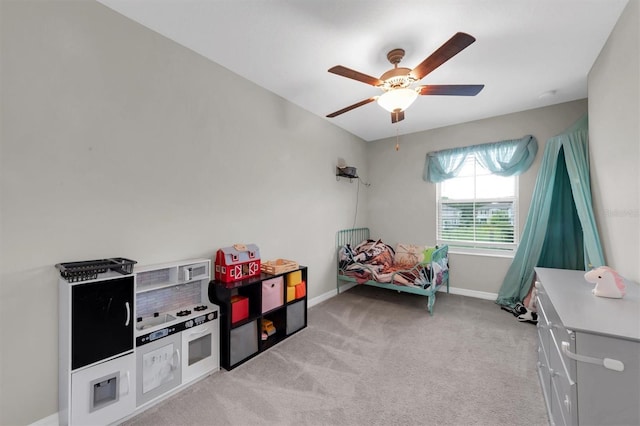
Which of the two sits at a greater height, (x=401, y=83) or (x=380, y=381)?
(x=401, y=83)

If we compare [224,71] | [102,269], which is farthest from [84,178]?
[224,71]

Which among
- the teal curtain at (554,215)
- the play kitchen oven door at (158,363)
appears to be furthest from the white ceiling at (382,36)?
the play kitchen oven door at (158,363)

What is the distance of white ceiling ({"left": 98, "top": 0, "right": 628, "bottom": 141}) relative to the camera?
1.76 m

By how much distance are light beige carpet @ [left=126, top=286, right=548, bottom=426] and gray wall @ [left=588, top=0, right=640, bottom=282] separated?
115 centimetres

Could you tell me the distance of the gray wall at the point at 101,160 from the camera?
1.45 meters

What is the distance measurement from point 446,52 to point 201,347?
2.83 m

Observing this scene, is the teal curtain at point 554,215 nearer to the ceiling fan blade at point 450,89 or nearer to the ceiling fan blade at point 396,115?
the ceiling fan blade at point 450,89

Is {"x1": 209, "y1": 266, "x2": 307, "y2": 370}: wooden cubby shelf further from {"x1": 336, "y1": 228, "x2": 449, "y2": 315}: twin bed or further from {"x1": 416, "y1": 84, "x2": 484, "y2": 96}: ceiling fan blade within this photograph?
{"x1": 416, "y1": 84, "x2": 484, "y2": 96}: ceiling fan blade

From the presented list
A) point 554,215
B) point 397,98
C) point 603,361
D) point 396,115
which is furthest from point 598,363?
point 554,215

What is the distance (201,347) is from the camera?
214cm

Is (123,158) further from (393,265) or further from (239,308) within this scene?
(393,265)

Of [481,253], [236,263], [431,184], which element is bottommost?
[481,253]

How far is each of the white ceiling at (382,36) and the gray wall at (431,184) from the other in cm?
53

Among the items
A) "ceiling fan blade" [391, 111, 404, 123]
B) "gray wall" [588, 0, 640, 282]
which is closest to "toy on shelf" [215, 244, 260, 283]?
"ceiling fan blade" [391, 111, 404, 123]
